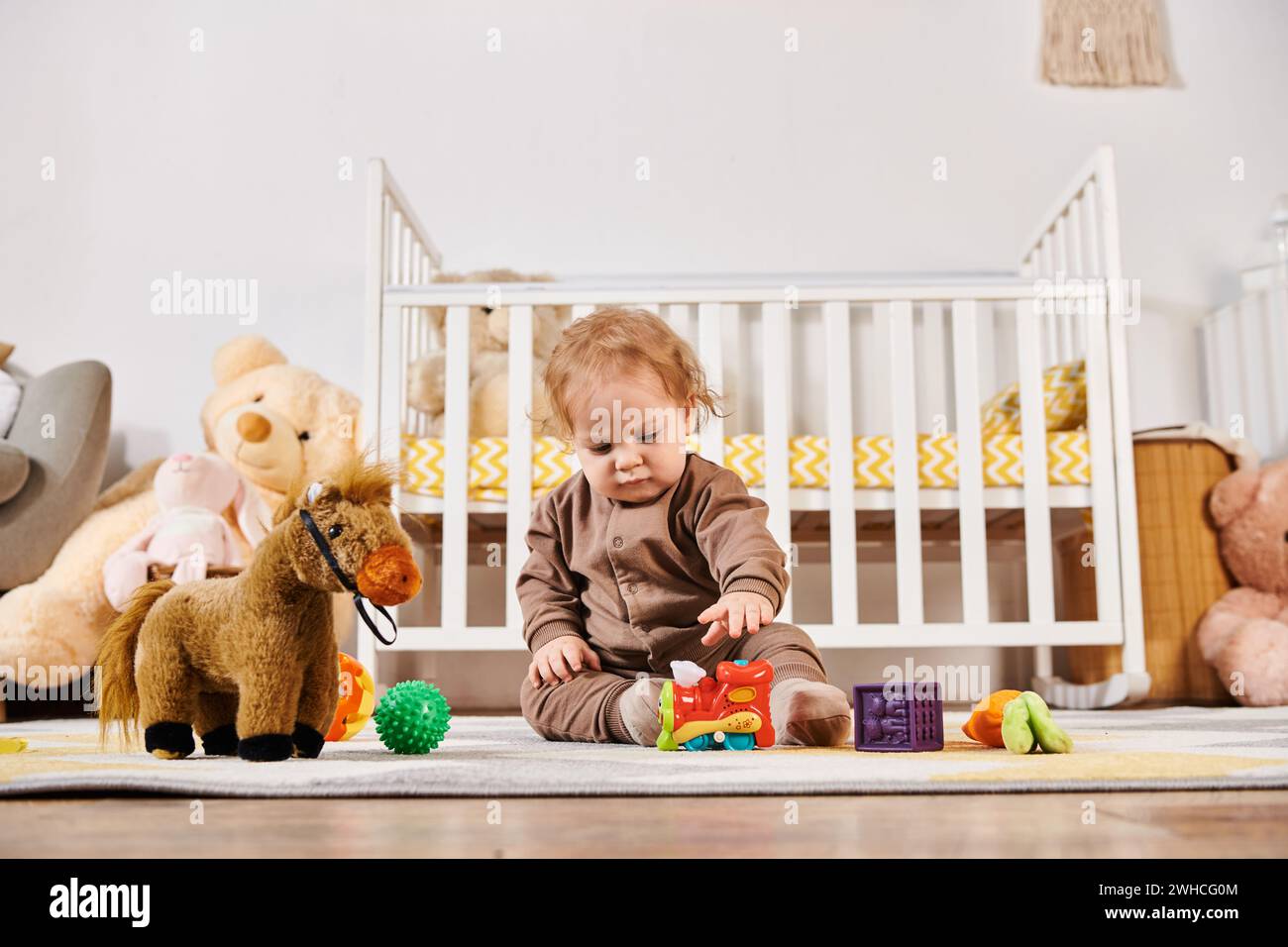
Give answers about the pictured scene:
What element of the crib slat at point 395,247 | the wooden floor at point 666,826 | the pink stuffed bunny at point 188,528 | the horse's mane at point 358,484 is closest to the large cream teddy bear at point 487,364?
the crib slat at point 395,247

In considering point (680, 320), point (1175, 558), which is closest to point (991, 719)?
point (1175, 558)

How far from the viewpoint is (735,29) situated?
262cm

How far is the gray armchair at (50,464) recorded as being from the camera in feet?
6.61

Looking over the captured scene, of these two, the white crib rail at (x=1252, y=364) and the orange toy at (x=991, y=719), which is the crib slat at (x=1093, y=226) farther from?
the orange toy at (x=991, y=719)

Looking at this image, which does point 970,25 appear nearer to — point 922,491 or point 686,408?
point 922,491

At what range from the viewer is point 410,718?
992mm

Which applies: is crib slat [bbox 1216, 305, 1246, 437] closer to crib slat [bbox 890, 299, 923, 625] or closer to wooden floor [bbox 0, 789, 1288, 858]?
crib slat [bbox 890, 299, 923, 625]

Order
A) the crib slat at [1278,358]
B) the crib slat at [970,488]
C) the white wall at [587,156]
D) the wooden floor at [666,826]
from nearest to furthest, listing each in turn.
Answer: the wooden floor at [666,826] < the crib slat at [970,488] < the crib slat at [1278,358] < the white wall at [587,156]

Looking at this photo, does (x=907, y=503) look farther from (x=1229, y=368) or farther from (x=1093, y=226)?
(x=1229, y=368)

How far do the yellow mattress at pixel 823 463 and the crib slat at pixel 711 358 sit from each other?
0.8 inches

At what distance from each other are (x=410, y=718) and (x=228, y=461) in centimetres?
146

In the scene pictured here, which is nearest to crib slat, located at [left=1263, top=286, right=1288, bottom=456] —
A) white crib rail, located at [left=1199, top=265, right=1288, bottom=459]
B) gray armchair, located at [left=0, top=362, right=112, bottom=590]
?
white crib rail, located at [left=1199, top=265, right=1288, bottom=459]

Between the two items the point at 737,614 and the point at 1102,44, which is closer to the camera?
the point at 737,614
